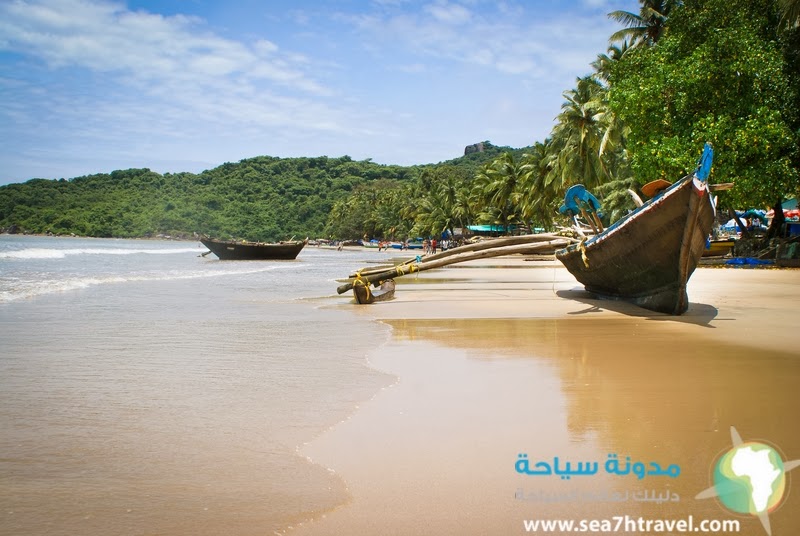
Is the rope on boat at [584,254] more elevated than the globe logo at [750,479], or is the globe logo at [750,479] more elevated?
the rope on boat at [584,254]

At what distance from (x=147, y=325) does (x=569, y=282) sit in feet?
44.4

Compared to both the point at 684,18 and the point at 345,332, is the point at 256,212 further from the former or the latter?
the point at 345,332

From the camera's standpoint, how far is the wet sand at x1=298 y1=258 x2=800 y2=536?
2.93 metres

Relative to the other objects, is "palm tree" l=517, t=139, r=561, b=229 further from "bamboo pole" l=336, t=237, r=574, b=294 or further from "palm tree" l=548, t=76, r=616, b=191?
"bamboo pole" l=336, t=237, r=574, b=294

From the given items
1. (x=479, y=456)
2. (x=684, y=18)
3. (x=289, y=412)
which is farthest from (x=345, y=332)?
(x=684, y=18)

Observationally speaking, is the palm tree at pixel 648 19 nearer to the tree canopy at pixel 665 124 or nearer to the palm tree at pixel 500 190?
the tree canopy at pixel 665 124

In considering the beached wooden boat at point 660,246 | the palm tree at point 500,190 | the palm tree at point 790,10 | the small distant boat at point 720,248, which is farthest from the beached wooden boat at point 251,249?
the beached wooden boat at point 660,246

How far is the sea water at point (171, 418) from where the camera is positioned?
298 cm

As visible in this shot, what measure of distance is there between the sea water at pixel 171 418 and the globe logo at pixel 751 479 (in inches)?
71.4

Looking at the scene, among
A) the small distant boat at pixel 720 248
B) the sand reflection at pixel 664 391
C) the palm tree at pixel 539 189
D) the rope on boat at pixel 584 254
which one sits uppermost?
the palm tree at pixel 539 189

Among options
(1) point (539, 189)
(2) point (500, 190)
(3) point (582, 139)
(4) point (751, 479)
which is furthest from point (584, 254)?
(2) point (500, 190)

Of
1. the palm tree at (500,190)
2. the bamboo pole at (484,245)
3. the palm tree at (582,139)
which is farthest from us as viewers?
the palm tree at (500,190)

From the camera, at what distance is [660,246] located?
1014cm

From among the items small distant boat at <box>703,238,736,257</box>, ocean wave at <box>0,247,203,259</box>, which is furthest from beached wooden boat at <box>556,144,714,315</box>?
ocean wave at <box>0,247,203,259</box>
